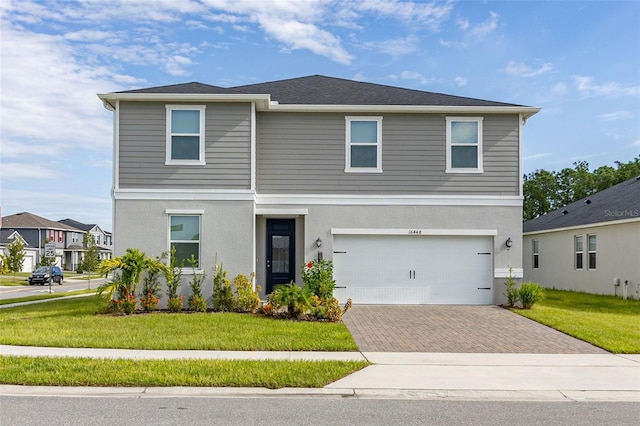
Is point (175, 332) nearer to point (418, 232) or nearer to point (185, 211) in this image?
point (185, 211)

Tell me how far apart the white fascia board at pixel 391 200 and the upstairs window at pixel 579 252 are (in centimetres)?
951

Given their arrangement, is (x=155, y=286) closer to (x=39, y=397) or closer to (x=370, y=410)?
(x=39, y=397)

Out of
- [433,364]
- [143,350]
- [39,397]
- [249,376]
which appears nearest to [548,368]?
[433,364]

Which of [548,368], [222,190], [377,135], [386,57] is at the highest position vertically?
[386,57]

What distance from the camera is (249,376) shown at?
27.1ft

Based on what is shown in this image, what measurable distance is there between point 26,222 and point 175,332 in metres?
60.5

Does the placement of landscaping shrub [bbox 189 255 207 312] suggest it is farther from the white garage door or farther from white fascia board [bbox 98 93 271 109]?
white fascia board [bbox 98 93 271 109]

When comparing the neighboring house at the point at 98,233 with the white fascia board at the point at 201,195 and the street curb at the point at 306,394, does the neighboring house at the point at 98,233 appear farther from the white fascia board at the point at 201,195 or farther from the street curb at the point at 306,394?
the street curb at the point at 306,394

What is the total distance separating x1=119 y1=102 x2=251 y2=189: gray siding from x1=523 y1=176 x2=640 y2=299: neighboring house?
1413 centimetres

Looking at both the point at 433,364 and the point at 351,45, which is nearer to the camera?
the point at 433,364

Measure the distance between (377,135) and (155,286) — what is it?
25.5 ft

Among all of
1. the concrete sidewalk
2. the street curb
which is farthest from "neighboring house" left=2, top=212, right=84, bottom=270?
the street curb

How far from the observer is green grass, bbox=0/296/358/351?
417 inches

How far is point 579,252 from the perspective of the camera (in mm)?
25797
